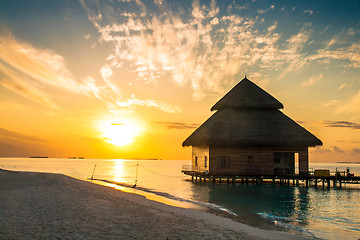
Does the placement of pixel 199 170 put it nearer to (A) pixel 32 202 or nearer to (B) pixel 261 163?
(B) pixel 261 163

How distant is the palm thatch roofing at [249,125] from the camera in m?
33.5

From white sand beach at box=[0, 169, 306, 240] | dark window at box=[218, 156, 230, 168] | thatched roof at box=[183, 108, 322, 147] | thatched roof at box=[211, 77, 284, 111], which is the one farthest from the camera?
thatched roof at box=[211, 77, 284, 111]

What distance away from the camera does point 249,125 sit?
35250 millimetres

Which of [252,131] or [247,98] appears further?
[247,98]

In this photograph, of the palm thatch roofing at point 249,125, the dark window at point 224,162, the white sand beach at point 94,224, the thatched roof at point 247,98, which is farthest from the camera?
the thatched roof at point 247,98

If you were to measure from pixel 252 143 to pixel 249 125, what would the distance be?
2842 millimetres

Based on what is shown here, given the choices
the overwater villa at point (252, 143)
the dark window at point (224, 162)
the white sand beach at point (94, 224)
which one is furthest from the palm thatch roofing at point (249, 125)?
the white sand beach at point (94, 224)

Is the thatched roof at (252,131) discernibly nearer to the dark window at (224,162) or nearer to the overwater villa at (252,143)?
the overwater villa at (252,143)

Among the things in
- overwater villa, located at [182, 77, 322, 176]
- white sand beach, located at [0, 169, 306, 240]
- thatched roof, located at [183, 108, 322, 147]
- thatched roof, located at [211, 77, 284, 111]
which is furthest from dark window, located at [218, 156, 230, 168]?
white sand beach, located at [0, 169, 306, 240]

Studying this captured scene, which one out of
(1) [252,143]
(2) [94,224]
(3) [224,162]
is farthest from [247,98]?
(2) [94,224]

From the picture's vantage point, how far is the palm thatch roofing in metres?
33.5

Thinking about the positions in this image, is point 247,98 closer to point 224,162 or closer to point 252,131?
point 252,131

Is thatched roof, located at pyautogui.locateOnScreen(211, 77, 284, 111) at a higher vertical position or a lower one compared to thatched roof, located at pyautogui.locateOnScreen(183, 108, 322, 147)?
higher

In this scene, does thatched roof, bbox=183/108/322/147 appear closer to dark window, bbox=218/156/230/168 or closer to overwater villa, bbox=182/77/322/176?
overwater villa, bbox=182/77/322/176
